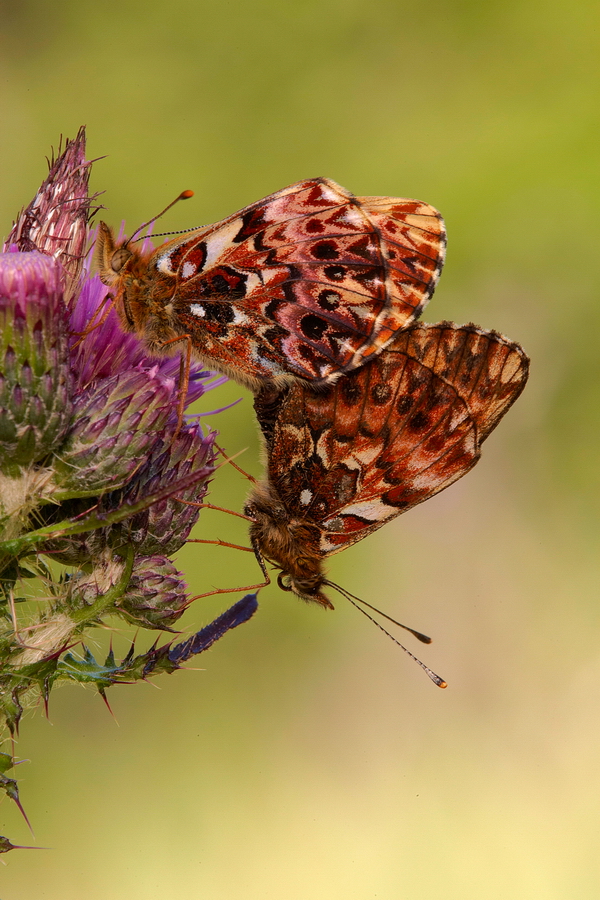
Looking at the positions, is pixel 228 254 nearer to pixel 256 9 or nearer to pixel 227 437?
pixel 227 437

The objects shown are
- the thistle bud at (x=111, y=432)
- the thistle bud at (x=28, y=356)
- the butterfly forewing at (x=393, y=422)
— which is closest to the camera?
the thistle bud at (x=28, y=356)

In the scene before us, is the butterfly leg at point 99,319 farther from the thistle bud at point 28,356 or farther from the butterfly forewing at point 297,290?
the thistle bud at point 28,356

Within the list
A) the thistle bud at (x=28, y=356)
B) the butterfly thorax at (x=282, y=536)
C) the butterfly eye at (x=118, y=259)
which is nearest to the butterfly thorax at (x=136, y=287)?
the butterfly eye at (x=118, y=259)

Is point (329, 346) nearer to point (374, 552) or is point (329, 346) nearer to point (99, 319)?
point (99, 319)

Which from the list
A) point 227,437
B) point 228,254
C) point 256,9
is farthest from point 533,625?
point 256,9

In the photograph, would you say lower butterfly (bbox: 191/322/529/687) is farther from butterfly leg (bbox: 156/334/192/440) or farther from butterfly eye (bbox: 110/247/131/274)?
butterfly eye (bbox: 110/247/131/274)

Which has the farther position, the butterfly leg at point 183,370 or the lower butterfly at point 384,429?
the lower butterfly at point 384,429
